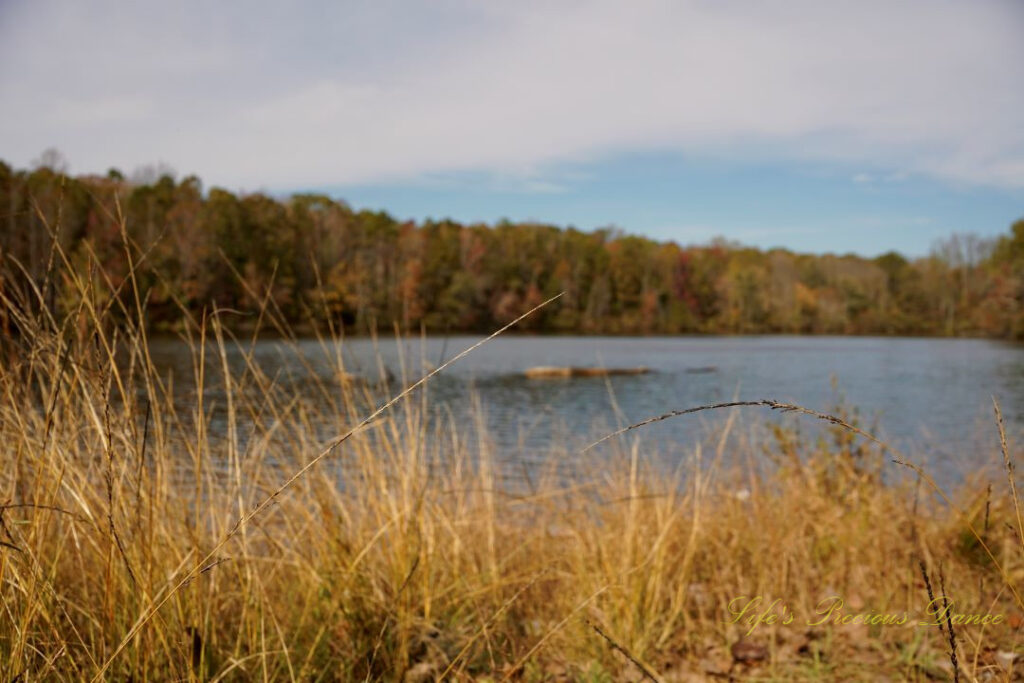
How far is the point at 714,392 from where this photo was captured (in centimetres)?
2020

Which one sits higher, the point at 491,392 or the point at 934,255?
the point at 934,255

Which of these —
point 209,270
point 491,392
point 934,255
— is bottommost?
point 491,392

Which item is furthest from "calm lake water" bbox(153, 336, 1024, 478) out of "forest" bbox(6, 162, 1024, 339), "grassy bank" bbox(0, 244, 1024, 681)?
"forest" bbox(6, 162, 1024, 339)

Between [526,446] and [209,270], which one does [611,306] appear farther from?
[526,446]

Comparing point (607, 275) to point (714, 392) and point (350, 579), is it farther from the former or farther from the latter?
point (350, 579)

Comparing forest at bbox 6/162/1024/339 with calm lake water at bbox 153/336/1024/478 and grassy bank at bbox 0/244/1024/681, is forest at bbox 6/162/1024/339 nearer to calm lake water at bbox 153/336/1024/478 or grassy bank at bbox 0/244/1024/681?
calm lake water at bbox 153/336/1024/478

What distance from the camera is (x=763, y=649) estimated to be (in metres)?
2.34

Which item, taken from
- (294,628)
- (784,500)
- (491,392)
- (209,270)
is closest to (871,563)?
(784,500)

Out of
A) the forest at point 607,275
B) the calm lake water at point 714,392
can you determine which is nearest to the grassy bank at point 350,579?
the calm lake water at point 714,392

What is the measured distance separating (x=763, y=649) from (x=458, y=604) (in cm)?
104

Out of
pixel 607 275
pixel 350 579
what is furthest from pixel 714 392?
pixel 607 275

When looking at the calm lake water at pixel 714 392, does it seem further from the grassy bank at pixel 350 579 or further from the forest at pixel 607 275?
the forest at pixel 607 275

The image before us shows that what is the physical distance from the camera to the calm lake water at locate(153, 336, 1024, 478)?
9266 mm

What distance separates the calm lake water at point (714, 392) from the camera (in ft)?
30.4
